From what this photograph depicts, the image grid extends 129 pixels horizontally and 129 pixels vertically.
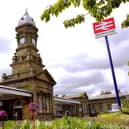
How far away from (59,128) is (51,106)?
95.5 ft

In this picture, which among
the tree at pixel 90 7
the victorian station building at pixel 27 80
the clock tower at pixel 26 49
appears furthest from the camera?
the clock tower at pixel 26 49

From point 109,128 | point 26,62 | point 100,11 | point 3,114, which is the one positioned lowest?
point 109,128

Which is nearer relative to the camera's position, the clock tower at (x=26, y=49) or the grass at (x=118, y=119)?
the grass at (x=118, y=119)

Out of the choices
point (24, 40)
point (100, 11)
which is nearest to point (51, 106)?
point (24, 40)

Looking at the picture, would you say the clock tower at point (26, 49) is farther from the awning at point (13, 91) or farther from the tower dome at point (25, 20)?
the awning at point (13, 91)

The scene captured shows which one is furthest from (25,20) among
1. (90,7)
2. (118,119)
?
(90,7)

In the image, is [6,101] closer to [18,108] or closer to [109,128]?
[18,108]

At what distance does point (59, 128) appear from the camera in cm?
546

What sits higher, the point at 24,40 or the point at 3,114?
the point at 24,40

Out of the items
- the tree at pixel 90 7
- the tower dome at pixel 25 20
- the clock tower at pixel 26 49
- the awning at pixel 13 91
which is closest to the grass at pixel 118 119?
the tree at pixel 90 7

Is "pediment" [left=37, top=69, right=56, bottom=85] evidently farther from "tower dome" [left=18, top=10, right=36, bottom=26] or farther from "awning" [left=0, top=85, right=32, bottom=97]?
"tower dome" [left=18, top=10, right=36, bottom=26]

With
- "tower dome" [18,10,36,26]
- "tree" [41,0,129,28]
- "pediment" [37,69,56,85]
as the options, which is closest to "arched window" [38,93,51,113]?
"pediment" [37,69,56,85]

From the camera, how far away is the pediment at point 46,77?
104 feet

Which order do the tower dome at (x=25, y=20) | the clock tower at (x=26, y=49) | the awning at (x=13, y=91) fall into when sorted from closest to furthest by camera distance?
1. the awning at (x=13, y=91)
2. the clock tower at (x=26, y=49)
3. the tower dome at (x=25, y=20)
